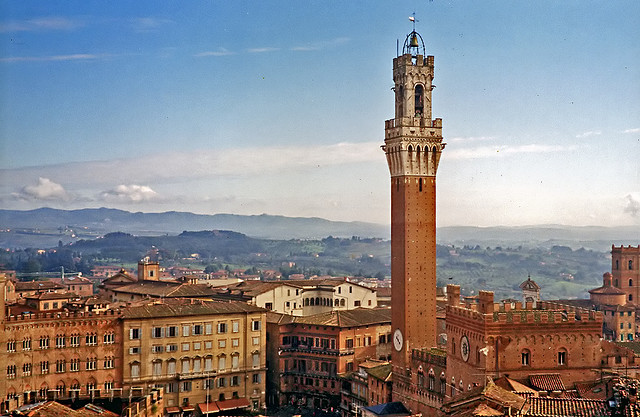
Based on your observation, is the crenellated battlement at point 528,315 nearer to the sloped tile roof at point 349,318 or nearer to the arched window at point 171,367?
the sloped tile roof at point 349,318

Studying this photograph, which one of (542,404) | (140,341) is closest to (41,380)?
(140,341)

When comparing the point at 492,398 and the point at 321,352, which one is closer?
the point at 492,398

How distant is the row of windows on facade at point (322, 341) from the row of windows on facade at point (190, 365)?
4.99m

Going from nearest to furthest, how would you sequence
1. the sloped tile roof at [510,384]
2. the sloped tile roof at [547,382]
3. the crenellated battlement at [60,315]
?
the sloped tile roof at [510,384] < the sloped tile roof at [547,382] < the crenellated battlement at [60,315]

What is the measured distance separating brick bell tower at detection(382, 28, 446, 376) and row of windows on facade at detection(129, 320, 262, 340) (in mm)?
15735

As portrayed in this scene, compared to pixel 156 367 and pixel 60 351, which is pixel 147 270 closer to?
pixel 156 367

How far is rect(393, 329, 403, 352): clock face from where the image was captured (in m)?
67.3

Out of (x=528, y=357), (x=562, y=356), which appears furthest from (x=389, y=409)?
(x=562, y=356)

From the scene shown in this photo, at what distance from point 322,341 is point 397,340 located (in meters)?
13.0

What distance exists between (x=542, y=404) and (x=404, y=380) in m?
36.9

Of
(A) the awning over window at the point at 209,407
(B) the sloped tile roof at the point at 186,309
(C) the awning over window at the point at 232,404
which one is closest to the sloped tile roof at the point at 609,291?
(B) the sloped tile roof at the point at 186,309

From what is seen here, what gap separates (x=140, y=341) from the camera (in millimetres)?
71938

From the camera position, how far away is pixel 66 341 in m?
68.5

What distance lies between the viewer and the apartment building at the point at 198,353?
2827 inches
